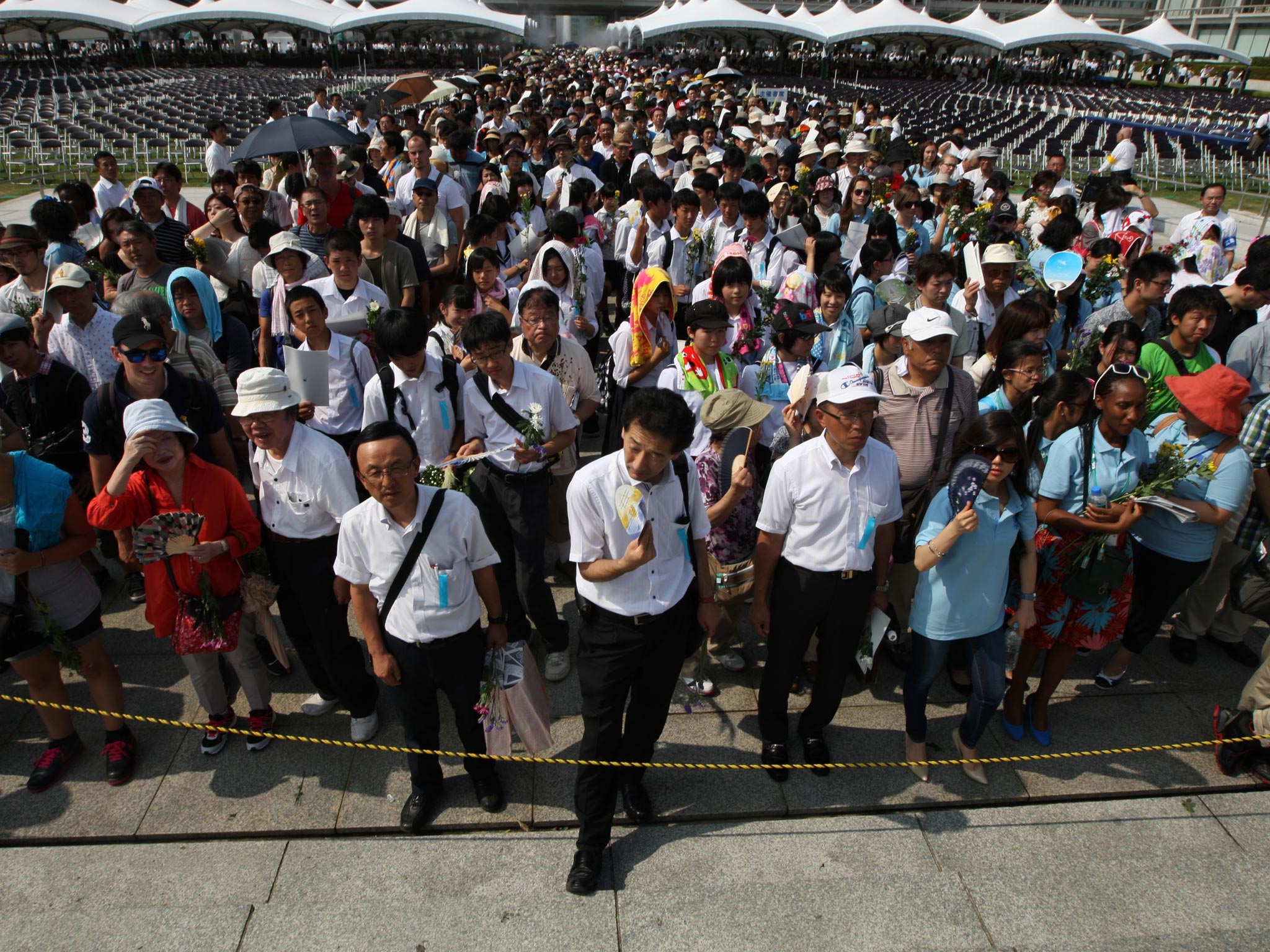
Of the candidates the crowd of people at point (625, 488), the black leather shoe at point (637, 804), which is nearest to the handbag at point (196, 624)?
the crowd of people at point (625, 488)

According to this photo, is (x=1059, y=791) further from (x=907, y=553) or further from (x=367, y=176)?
(x=367, y=176)

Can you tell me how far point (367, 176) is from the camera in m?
9.17

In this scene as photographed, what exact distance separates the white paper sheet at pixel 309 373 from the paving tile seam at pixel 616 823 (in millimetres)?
2127

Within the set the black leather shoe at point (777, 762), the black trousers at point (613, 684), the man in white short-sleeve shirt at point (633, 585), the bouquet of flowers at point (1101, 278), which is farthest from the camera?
the bouquet of flowers at point (1101, 278)

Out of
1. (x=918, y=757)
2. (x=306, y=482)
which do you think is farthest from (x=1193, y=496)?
(x=306, y=482)

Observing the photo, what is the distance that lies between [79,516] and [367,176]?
6.88 meters

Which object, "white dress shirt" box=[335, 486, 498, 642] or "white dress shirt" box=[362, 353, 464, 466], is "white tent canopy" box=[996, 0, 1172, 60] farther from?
"white dress shirt" box=[335, 486, 498, 642]

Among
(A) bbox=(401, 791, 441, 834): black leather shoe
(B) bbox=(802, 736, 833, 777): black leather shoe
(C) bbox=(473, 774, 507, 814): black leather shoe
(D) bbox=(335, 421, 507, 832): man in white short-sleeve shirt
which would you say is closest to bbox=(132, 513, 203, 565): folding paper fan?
(D) bbox=(335, 421, 507, 832): man in white short-sleeve shirt

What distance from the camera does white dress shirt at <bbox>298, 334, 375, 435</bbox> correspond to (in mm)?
4352

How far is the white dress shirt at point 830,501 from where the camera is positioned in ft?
10.4

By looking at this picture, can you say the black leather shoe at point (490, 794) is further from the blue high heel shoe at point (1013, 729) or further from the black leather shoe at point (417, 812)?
the blue high heel shoe at point (1013, 729)

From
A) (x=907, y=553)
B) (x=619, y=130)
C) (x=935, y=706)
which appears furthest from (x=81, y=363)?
(x=619, y=130)

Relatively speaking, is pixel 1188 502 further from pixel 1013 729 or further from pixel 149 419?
pixel 149 419

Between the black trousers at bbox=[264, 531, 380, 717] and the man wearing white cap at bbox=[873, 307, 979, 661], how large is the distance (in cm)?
271
